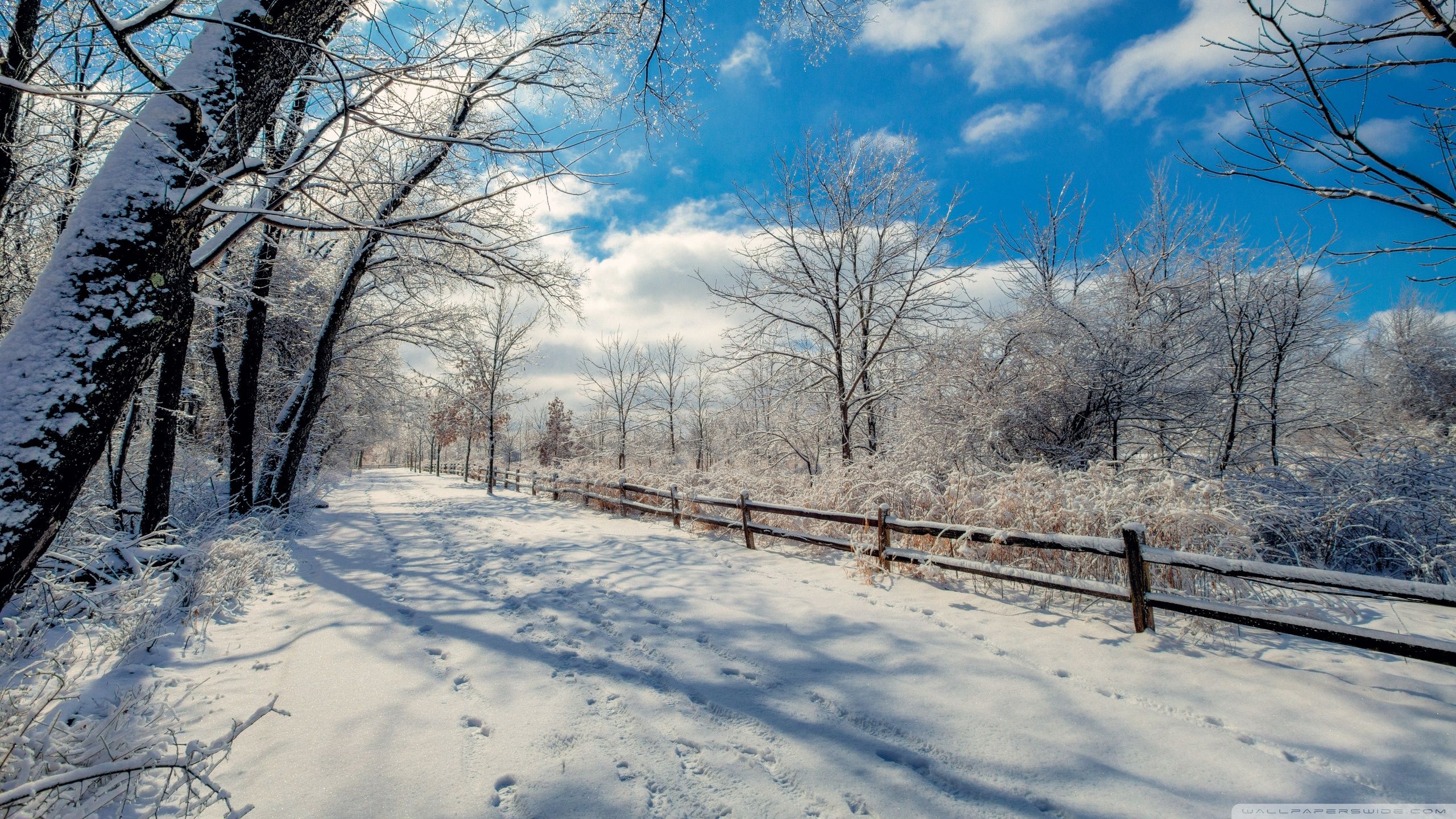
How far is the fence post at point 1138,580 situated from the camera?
4.41 metres

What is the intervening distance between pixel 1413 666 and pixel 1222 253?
1123 centimetres

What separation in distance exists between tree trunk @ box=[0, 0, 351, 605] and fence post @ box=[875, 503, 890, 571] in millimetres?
6408

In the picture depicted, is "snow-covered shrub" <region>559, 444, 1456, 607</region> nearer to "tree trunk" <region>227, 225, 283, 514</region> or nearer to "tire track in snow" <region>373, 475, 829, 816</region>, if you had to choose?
"tire track in snow" <region>373, 475, 829, 816</region>

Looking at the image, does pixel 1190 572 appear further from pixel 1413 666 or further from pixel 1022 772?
pixel 1022 772

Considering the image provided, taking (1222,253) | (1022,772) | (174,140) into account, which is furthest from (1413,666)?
(1222,253)

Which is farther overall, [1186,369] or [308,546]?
[1186,369]

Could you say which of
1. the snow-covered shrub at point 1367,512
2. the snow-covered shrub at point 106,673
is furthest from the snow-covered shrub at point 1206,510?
the snow-covered shrub at point 106,673

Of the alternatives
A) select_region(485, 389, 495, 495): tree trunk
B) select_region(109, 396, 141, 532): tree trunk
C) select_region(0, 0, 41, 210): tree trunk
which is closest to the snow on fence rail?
select_region(0, 0, 41, 210): tree trunk

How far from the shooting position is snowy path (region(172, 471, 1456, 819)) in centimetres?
259

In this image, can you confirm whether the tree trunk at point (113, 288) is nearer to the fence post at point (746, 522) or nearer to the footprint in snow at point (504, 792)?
Result: the footprint in snow at point (504, 792)

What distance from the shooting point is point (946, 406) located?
10164 millimetres

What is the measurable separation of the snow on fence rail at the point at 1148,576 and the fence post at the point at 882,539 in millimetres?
10

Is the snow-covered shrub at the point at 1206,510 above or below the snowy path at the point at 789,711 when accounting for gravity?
above

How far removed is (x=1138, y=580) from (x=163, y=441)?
11.1 meters
